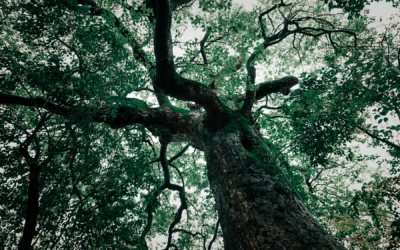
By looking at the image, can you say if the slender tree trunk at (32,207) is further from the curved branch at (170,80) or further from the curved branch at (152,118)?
the curved branch at (170,80)

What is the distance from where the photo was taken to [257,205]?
1.75m

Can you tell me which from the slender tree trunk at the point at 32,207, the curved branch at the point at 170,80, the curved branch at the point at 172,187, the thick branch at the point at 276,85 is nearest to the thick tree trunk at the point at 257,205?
the curved branch at the point at 170,80

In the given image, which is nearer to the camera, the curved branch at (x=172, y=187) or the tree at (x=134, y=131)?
the tree at (x=134, y=131)

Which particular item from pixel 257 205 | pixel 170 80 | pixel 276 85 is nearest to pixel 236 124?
pixel 170 80

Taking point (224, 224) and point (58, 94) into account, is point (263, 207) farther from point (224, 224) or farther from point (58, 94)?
point (58, 94)

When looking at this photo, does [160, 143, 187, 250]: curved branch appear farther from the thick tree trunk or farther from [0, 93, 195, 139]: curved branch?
the thick tree trunk

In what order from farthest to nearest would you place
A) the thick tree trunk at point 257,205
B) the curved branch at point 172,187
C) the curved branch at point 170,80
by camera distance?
1. the curved branch at point 172,187
2. the curved branch at point 170,80
3. the thick tree trunk at point 257,205

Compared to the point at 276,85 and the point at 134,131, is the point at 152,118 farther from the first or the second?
the point at 276,85

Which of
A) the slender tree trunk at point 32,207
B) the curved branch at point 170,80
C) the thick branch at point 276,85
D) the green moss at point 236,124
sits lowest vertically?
the slender tree trunk at point 32,207

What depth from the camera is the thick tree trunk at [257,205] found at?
1414 millimetres

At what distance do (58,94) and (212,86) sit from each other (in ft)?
14.8

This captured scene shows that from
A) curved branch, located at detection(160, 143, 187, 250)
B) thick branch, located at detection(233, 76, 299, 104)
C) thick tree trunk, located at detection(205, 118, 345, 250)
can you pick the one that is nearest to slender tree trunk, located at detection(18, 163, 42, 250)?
curved branch, located at detection(160, 143, 187, 250)

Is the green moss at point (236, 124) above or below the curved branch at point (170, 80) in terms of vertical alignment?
below

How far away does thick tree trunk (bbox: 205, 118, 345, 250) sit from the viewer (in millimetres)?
1414
